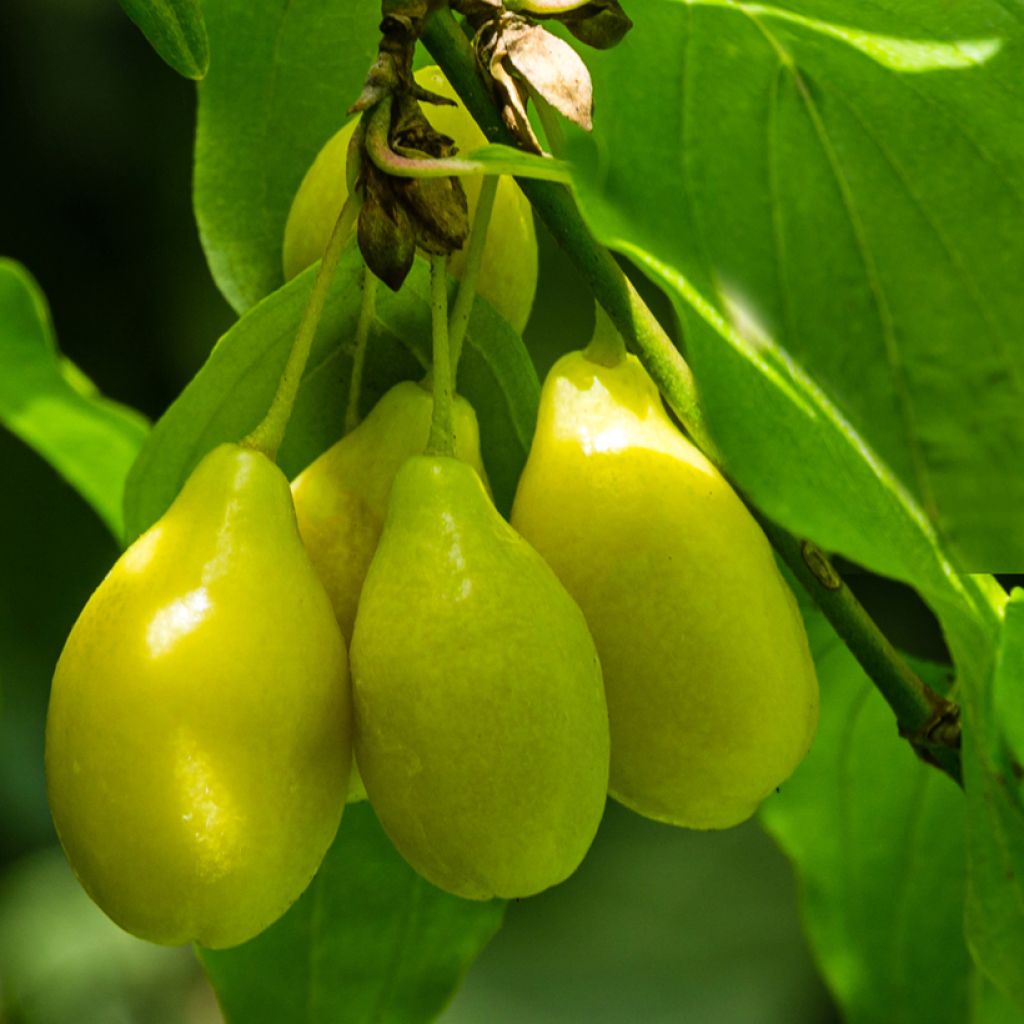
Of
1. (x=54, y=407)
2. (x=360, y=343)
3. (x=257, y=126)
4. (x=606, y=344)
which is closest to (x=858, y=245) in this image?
(x=606, y=344)

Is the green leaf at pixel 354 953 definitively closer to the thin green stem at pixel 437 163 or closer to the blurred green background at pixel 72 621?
the thin green stem at pixel 437 163

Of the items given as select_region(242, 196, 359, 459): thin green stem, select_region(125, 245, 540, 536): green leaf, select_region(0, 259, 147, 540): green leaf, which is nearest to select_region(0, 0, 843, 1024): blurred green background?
select_region(0, 259, 147, 540): green leaf

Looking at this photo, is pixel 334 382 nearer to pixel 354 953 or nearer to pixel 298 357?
pixel 298 357

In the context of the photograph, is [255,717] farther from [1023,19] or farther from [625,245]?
[1023,19]

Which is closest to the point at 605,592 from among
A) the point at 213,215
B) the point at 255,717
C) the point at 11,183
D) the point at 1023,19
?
the point at 255,717

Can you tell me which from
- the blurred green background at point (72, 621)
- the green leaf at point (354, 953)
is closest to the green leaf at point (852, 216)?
the green leaf at point (354, 953)

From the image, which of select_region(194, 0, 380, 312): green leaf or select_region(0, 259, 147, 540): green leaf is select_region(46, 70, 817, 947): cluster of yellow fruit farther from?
select_region(0, 259, 147, 540): green leaf
